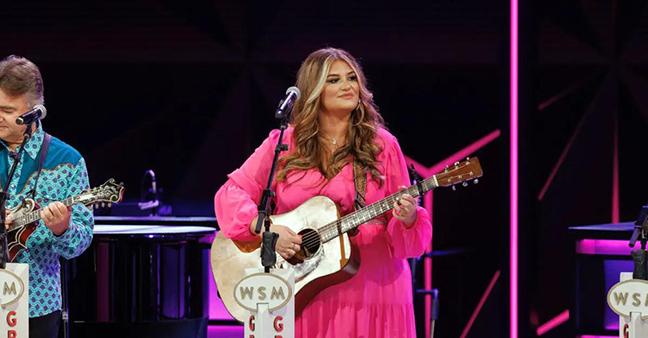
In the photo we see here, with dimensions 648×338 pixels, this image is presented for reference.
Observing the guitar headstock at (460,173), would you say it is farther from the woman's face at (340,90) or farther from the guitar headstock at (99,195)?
the guitar headstock at (99,195)

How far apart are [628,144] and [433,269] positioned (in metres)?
1.63

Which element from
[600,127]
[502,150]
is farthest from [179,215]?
[600,127]

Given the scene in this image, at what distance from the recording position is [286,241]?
4539 millimetres

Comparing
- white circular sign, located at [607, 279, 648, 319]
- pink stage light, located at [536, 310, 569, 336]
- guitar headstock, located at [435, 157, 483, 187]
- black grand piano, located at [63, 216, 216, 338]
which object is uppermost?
guitar headstock, located at [435, 157, 483, 187]

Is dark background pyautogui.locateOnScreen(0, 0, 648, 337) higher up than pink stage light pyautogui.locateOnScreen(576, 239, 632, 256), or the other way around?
dark background pyautogui.locateOnScreen(0, 0, 648, 337)

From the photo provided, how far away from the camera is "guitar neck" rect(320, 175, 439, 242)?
14.7ft

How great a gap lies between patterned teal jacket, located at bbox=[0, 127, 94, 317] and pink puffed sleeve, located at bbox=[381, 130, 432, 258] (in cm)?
119

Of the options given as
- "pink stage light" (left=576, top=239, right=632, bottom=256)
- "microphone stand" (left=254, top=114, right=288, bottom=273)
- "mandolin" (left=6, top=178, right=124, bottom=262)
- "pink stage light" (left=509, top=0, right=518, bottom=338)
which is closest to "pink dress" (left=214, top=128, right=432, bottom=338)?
"microphone stand" (left=254, top=114, right=288, bottom=273)

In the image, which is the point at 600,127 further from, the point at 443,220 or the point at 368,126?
the point at 368,126

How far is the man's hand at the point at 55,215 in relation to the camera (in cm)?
432

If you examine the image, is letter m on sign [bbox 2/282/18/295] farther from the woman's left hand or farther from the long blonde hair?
the woman's left hand

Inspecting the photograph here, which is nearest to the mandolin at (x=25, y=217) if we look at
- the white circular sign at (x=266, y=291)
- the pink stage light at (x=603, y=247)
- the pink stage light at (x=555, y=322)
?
the white circular sign at (x=266, y=291)

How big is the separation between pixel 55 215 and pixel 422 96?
433 cm

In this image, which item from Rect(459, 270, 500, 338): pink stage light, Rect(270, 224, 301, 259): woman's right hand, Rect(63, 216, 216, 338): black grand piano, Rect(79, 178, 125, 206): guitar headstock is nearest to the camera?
Rect(79, 178, 125, 206): guitar headstock
